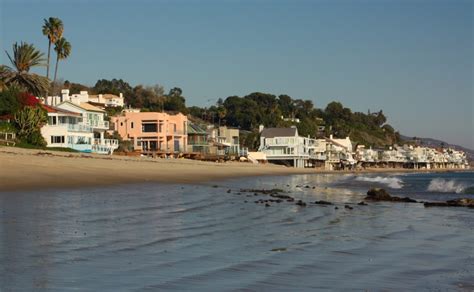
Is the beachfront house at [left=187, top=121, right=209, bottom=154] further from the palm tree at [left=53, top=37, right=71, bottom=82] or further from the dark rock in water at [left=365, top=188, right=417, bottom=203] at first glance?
the dark rock in water at [left=365, top=188, right=417, bottom=203]

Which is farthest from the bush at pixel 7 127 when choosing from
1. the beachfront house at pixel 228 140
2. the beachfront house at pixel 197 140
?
the beachfront house at pixel 228 140

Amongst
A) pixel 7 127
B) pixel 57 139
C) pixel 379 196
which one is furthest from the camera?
pixel 57 139

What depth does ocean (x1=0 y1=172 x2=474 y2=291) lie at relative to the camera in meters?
10.3

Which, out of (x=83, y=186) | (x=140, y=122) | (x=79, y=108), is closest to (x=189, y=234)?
(x=83, y=186)

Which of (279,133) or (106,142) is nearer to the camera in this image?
(106,142)

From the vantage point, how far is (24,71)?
72.2 m

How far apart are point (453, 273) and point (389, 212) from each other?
40.5 ft

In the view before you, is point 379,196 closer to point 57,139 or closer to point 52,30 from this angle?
point 57,139

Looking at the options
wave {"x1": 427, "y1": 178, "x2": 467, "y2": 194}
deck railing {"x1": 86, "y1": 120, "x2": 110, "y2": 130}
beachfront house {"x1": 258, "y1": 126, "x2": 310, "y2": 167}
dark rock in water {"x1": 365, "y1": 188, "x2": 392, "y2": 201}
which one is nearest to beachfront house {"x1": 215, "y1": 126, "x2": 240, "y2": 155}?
beachfront house {"x1": 258, "y1": 126, "x2": 310, "y2": 167}

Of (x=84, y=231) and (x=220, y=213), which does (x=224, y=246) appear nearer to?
(x=84, y=231)

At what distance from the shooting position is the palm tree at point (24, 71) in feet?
233

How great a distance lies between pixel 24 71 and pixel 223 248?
210ft

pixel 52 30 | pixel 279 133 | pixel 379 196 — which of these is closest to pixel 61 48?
pixel 52 30

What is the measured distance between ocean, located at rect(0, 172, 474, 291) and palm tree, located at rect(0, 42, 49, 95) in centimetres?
5101
